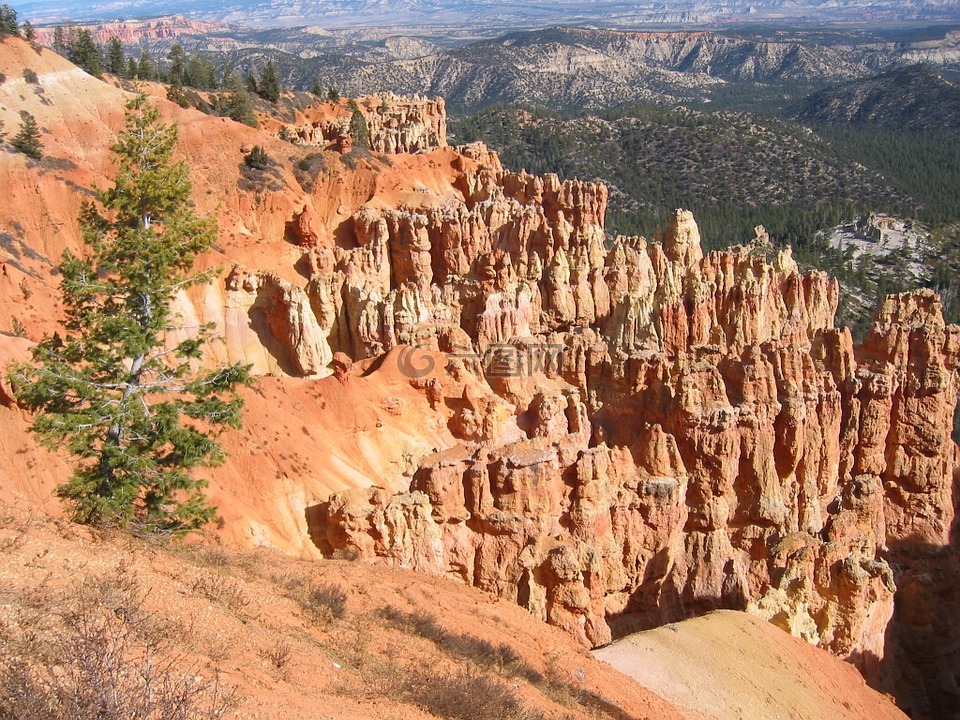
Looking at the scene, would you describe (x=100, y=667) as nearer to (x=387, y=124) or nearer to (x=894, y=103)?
(x=387, y=124)

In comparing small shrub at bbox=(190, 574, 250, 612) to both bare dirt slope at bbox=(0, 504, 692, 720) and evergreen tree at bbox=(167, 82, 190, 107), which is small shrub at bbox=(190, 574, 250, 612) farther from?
evergreen tree at bbox=(167, 82, 190, 107)

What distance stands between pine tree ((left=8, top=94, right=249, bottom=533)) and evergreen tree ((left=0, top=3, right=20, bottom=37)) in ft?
134

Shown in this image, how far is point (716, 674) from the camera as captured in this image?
51.4 feet

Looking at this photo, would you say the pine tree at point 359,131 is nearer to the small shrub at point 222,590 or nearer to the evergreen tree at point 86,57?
the evergreen tree at point 86,57

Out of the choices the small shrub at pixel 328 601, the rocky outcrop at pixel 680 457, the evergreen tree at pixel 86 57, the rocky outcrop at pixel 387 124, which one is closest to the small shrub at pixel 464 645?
the small shrub at pixel 328 601

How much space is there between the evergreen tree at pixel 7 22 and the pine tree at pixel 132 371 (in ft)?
134

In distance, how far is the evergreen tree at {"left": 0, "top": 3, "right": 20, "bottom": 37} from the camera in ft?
153

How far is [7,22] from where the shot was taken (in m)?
50.4

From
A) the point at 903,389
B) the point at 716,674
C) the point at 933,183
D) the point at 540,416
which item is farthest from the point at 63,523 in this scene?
the point at 933,183

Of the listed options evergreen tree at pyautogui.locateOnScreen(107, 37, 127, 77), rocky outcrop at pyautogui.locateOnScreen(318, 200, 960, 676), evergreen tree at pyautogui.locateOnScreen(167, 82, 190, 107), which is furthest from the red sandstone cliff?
evergreen tree at pyautogui.locateOnScreen(107, 37, 127, 77)

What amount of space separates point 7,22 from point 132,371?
48.8m

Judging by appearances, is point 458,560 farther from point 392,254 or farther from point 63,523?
point 392,254

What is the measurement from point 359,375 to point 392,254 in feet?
55.4

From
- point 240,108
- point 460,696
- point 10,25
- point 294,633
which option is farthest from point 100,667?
point 10,25
